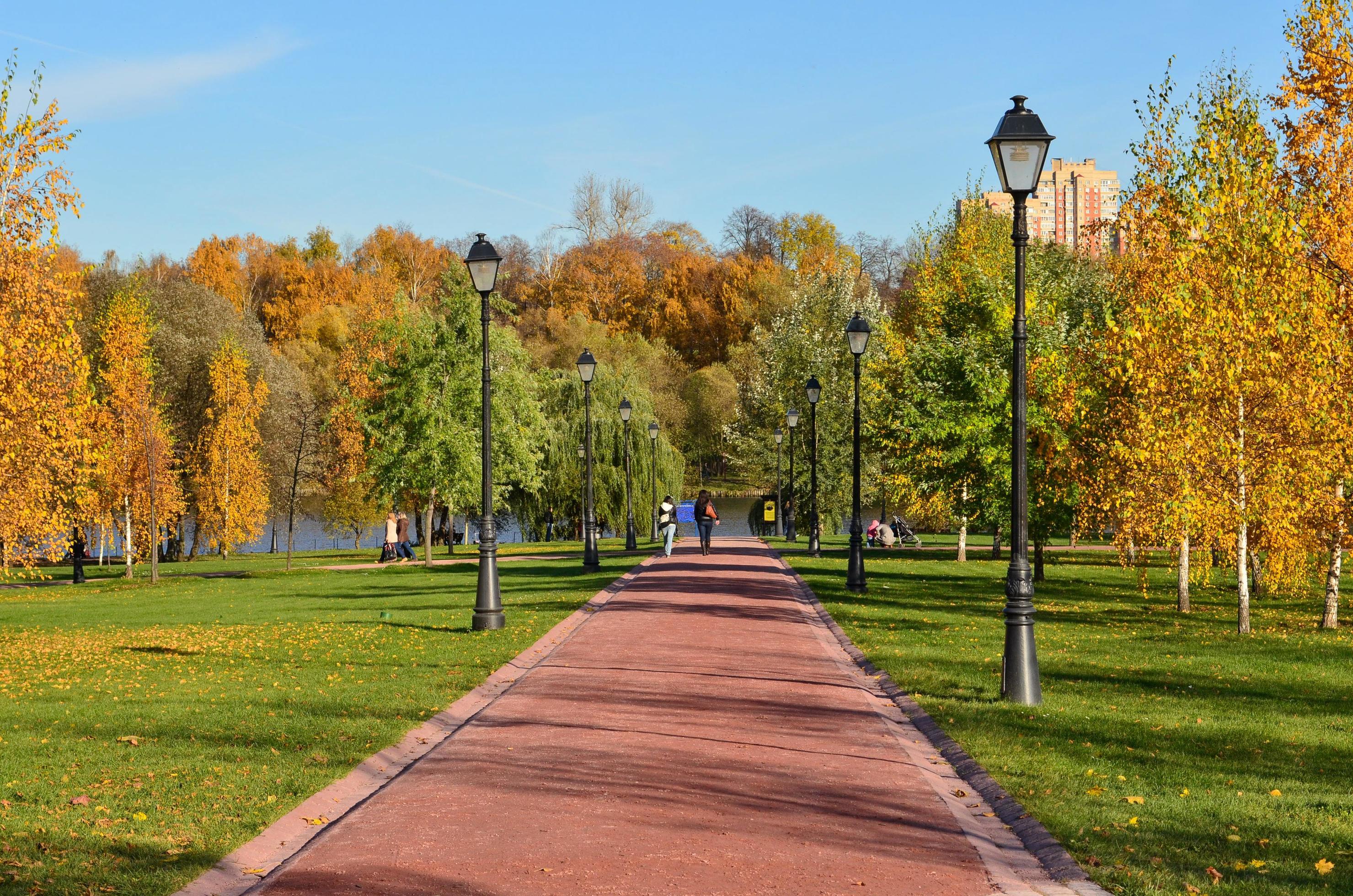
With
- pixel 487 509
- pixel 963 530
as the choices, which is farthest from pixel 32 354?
pixel 963 530

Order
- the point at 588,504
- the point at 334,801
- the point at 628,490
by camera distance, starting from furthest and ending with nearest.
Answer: the point at 628,490, the point at 588,504, the point at 334,801

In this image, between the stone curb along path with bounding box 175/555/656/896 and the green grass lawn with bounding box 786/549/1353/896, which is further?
the green grass lawn with bounding box 786/549/1353/896

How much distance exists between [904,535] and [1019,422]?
37732mm

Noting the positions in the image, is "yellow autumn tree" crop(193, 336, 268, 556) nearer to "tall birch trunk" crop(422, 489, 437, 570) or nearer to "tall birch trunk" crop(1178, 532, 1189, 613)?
"tall birch trunk" crop(422, 489, 437, 570)

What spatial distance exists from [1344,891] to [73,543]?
117ft

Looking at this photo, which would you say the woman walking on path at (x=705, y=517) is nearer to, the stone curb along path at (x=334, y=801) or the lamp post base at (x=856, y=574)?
the lamp post base at (x=856, y=574)

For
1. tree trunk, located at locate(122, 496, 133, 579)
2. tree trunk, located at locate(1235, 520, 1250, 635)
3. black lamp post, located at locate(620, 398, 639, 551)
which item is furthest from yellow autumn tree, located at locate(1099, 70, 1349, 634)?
tree trunk, located at locate(122, 496, 133, 579)

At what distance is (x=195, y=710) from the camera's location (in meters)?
10.9

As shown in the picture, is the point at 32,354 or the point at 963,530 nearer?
the point at 32,354

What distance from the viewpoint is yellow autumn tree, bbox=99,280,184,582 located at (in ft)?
119

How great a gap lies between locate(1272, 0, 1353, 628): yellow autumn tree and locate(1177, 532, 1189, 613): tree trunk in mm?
2158

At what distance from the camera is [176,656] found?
51.2 feet

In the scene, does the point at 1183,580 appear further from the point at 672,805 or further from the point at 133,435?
the point at 133,435

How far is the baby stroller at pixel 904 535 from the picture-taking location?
154 ft
